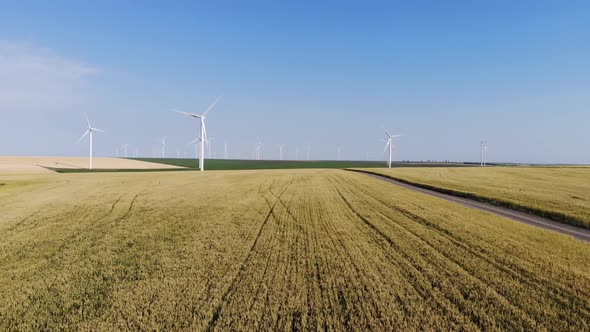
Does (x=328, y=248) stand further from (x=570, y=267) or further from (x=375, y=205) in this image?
(x=375, y=205)

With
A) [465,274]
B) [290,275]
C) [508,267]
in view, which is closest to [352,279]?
[290,275]

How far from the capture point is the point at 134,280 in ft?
21.8

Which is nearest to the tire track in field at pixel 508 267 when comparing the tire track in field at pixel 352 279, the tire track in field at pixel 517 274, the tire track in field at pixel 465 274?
the tire track in field at pixel 517 274

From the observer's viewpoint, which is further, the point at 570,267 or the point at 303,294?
the point at 570,267

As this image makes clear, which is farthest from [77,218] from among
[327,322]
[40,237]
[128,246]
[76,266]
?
[327,322]

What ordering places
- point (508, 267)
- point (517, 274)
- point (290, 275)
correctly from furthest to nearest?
point (508, 267), point (517, 274), point (290, 275)

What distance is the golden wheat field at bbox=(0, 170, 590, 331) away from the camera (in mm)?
5070

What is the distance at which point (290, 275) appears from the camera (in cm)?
682

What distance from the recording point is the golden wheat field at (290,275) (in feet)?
16.6

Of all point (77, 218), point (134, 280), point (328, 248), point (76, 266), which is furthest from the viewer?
point (77, 218)

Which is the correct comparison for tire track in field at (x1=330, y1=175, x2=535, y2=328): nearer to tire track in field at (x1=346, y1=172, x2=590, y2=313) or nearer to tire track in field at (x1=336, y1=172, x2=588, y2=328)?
tire track in field at (x1=336, y1=172, x2=588, y2=328)

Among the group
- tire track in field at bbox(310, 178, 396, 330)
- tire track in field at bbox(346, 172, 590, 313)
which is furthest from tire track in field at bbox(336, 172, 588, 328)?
tire track in field at bbox(310, 178, 396, 330)

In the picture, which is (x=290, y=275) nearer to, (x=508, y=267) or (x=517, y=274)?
(x=517, y=274)

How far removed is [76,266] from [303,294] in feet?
18.3
